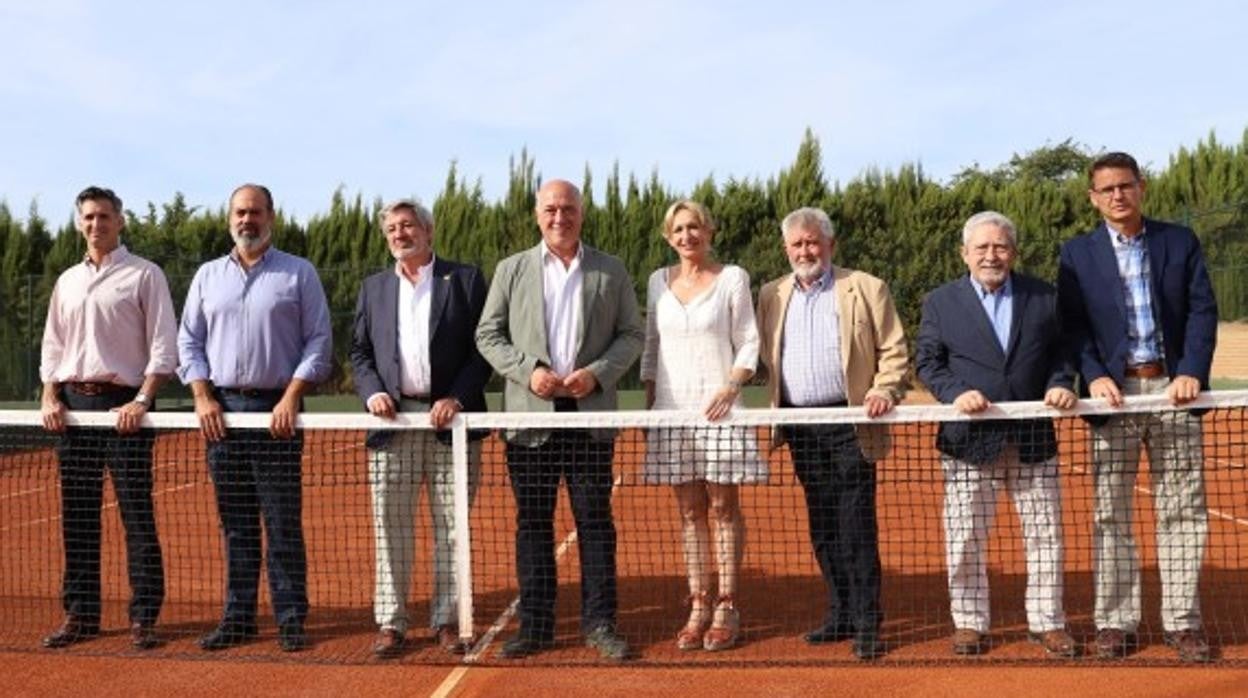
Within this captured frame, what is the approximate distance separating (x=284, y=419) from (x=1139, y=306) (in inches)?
147

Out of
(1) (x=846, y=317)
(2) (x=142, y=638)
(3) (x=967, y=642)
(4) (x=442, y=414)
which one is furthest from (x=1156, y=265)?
(2) (x=142, y=638)

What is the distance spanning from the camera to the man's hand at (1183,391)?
444cm

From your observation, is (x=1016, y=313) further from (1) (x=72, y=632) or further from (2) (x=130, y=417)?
(1) (x=72, y=632)

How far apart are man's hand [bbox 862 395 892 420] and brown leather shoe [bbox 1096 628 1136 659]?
1358 mm

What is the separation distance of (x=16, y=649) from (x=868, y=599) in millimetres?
Answer: 3928

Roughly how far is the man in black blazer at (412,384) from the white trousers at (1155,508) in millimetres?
2761

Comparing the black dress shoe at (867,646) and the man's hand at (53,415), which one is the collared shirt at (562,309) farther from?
the man's hand at (53,415)

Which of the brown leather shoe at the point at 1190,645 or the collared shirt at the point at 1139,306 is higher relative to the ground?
the collared shirt at the point at 1139,306

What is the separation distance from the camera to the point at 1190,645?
15.2 feet

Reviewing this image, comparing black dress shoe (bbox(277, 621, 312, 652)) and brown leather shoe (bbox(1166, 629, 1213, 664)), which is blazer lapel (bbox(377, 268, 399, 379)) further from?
brown leather shoe (bbox(1166, 629, 1213, 664))

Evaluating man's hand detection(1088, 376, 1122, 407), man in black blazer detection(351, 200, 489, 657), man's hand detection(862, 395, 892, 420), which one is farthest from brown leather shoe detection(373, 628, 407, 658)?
man's hand detection(1088, 376, 1122, 407)

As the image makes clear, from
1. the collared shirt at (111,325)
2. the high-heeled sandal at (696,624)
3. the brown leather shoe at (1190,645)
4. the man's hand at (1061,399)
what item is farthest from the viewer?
the collared shirt at (111,325)

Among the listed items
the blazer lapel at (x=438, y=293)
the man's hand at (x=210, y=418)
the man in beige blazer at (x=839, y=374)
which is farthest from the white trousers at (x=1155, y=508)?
the man's hand at (x=210, y=418)

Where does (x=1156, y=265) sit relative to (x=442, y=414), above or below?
above
